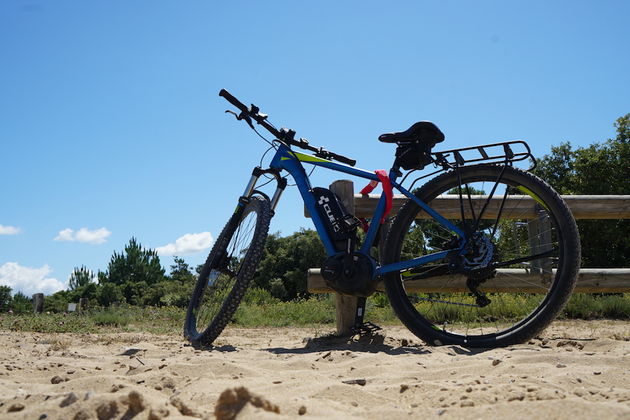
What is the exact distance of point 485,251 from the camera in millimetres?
3953

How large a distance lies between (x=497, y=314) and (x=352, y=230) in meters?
3.05

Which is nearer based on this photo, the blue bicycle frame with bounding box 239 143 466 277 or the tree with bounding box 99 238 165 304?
the blue bicycle frame with bounding box 239 143 466 277

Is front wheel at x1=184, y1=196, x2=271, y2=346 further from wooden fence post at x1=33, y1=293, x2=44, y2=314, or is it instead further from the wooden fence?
wooden fence post at x1=33, y1=293, x2=44, y2=314

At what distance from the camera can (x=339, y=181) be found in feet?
16.1

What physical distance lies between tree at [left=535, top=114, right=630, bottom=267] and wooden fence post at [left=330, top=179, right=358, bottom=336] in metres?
19.9

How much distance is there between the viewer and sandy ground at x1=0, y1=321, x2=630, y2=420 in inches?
75.9

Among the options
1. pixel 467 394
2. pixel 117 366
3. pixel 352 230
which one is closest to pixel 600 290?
pixel 352 230

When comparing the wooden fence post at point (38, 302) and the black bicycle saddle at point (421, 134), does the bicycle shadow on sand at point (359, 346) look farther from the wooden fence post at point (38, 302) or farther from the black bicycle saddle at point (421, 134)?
the wooden fence post at point (38, 302)

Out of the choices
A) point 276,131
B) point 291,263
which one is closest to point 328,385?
point 276,131

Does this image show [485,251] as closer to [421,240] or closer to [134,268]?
[421,240]

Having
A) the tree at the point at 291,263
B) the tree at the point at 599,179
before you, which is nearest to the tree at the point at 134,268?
the tree at the point at 291,263

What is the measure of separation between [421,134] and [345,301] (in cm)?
154

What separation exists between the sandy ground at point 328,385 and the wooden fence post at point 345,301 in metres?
0.74

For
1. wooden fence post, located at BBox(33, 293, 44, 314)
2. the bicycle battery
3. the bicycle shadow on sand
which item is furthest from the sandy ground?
wooden fence post, located at BBox(33, 293, 44, 314)
